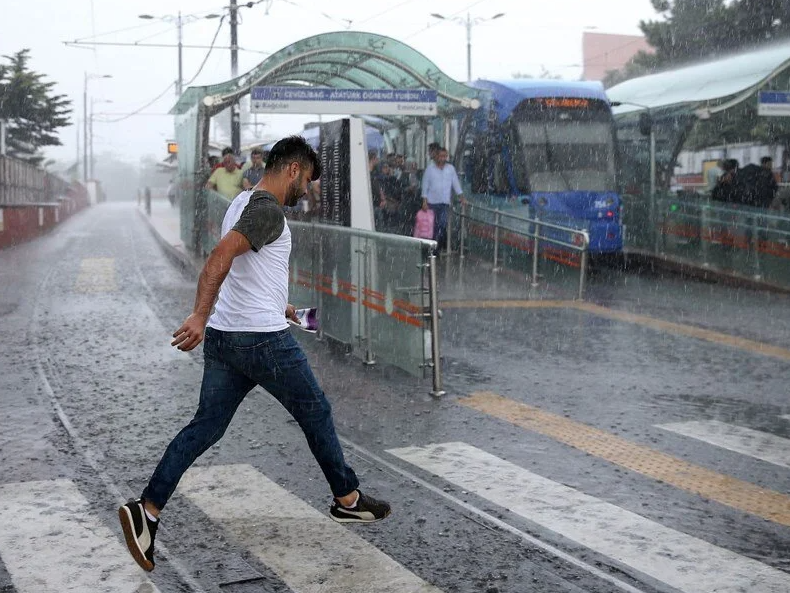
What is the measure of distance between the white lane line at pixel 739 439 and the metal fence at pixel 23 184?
883 inches

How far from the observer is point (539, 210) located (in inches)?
734

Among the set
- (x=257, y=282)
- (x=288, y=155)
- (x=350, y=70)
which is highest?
(x=350, y=70)

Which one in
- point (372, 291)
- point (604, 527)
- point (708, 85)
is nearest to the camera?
point (604, 527)

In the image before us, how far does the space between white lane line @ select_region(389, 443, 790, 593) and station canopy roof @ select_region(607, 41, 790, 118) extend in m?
13.9

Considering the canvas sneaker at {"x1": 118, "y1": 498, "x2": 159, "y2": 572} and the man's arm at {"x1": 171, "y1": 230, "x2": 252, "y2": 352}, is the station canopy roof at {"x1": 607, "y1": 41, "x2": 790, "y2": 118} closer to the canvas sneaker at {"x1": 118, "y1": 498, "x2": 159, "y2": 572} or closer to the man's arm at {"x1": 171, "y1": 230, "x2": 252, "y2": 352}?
the man's arm at {"x1": 171, "y1": 230, "x2": 252, "y2": 352}

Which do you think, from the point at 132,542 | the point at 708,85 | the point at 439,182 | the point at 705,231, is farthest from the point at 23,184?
the point at 132,542

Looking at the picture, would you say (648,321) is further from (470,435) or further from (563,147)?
(563,147)

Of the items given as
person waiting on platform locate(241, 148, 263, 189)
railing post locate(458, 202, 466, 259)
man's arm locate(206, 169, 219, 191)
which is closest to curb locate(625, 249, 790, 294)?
railing post locate(458, 202, 466, 259)

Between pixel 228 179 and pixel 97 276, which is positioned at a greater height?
pixel 228 179

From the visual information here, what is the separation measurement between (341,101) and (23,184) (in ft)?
56.1

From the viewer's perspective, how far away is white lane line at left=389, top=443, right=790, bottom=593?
14.5 ft

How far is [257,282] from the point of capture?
14.9ft

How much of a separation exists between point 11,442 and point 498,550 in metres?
3.40

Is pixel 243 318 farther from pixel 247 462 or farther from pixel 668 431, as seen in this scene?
pixel 668 431
